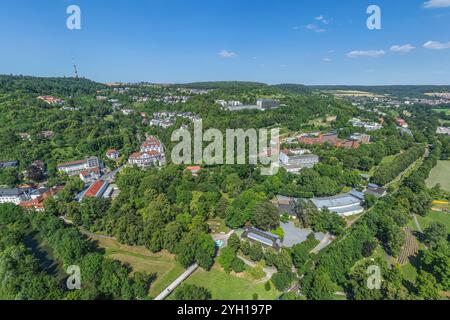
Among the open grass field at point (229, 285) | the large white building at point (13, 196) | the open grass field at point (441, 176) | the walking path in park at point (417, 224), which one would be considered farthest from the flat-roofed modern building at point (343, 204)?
the large white building at point (13, 196)

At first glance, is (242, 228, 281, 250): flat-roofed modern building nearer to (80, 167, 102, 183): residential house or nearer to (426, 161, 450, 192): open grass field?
(80, 167, 102, 183): residential house

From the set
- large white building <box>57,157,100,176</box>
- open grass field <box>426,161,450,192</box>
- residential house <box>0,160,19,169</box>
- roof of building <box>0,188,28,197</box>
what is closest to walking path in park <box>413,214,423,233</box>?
open grass field <box>426,161,450,192</box>

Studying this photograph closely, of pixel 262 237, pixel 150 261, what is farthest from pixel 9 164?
pixel 262 237

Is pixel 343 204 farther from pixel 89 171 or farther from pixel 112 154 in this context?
pixel 112 154

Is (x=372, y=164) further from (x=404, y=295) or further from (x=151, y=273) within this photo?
(x=151, y=273)

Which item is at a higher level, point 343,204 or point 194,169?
point 194,169
